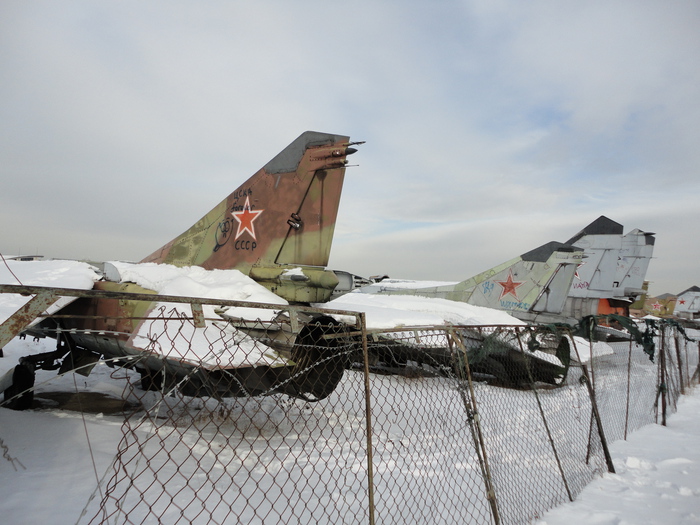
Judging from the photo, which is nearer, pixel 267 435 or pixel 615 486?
pixel 615 486

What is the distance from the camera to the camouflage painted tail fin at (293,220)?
6234mm

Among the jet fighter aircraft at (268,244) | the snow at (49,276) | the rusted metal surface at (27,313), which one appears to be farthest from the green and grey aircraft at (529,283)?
the rusted metal surface at (27,313)

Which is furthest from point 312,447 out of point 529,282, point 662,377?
point 529,282

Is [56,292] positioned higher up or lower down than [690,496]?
higher up

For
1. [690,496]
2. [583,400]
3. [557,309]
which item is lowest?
[583,400]

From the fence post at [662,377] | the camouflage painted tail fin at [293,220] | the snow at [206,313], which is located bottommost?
the fence post at [662,377]

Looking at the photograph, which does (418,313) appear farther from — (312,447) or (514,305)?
(514,305)

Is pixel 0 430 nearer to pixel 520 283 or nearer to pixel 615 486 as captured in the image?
pixel 615 486

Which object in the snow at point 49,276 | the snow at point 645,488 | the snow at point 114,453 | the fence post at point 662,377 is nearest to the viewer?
the snow at point 114,453

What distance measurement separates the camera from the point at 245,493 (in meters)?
3.64

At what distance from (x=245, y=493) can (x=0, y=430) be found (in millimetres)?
3433

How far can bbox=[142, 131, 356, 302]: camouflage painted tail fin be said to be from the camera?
245 inches

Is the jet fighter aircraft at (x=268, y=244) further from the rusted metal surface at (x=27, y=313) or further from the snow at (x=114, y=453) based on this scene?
the rusted metal surface at (x=27, y=313)

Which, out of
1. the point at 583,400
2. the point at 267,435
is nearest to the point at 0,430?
the point at 267,435
